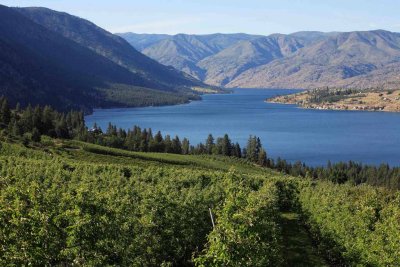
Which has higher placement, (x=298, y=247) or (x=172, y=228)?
(x=172, y=228)

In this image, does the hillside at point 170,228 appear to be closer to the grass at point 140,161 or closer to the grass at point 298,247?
the grass at point 298,247

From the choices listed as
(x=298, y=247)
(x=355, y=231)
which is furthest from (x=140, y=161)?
(x=355, y=231)

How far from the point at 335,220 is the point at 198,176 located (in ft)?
91.7

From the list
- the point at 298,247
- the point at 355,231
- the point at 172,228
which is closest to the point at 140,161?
the point at 298,247

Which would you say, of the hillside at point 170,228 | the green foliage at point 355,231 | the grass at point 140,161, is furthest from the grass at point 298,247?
the green foliage at point 355,231

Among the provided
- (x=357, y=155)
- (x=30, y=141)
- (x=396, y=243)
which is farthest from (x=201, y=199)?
(x=357, y=155)

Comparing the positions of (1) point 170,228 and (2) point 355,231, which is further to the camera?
(2) point 355,231

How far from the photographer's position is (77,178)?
5878 centimetres

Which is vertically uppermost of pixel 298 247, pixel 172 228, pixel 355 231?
pixel 172 228

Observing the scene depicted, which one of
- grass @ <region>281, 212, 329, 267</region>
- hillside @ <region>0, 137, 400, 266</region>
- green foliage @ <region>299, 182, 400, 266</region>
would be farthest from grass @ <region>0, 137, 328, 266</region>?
green foliage @ <region>299, 182, 400, 266</region>

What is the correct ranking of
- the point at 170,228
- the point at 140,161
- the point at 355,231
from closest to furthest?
the point at 170,228 → the point at 355,231 → the point at 140,161

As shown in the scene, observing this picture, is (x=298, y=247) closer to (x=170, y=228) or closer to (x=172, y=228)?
(x=172, y=228)

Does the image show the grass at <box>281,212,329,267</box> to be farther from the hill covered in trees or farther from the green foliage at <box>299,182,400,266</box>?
the green foliage at <box>299,182,400,266</box>

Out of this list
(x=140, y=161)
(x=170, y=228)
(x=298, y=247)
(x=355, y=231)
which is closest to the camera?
(x=170, y=228)
